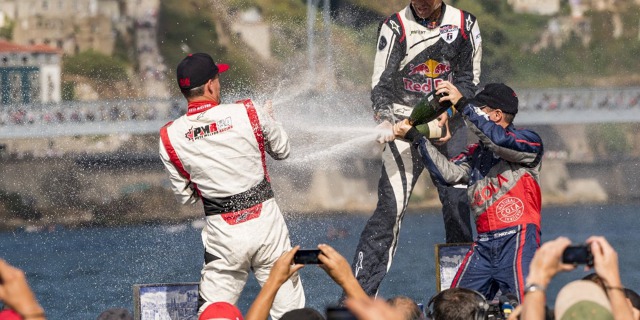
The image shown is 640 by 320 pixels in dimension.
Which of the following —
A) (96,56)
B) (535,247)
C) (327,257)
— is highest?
(327,257)

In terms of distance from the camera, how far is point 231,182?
8148mm

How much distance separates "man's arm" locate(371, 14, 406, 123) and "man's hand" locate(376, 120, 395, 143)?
0.93 ft

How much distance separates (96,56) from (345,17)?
48.7 ft

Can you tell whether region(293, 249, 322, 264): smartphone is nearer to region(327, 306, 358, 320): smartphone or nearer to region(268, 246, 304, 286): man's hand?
region(268, 246, 304, 286): man's hand

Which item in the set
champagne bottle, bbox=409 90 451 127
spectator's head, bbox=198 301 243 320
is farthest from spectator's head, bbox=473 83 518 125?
spectator's head, bbox=198 301 243 320

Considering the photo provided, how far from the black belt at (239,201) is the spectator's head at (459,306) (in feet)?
6.09

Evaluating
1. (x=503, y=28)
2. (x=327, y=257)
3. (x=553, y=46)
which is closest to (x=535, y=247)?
(x=327, y=257)

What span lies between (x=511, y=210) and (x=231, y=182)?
2057 millimetres

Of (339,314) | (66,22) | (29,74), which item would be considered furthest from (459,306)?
(66,22)

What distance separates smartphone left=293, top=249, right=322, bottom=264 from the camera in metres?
6.20

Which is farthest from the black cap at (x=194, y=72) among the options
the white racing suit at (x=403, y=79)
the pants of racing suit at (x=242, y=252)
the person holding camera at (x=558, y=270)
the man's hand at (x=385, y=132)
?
the person holding camera at (x=558, y=270)

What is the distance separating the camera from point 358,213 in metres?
50.9

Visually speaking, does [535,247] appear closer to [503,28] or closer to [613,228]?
[613,228]

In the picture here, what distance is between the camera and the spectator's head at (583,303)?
5152 mm
